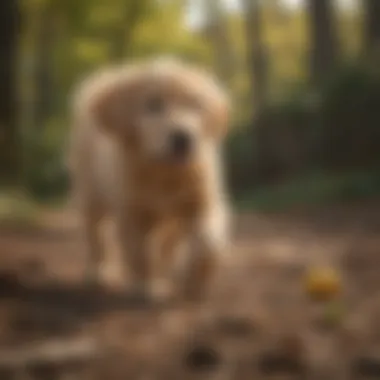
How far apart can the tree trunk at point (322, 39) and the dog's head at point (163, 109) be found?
0.22m

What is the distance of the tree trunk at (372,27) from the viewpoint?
5.24 ft

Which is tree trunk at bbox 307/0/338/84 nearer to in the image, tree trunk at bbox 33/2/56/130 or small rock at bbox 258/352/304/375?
tree trunk at bbox 33/2/56/130

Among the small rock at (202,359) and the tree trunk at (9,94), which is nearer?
the small rock at (202,359)

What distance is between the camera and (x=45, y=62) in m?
1.86

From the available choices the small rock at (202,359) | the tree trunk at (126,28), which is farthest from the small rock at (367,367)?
the tree trunk at (126,28)

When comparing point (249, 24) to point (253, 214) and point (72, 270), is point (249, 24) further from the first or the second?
point (72, 270)

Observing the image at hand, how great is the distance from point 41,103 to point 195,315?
2.14 feet

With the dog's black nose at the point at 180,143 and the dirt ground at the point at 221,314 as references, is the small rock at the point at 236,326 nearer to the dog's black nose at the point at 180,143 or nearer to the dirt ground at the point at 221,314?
the dirt ground at the point at 221,314

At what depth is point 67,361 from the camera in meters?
1.15

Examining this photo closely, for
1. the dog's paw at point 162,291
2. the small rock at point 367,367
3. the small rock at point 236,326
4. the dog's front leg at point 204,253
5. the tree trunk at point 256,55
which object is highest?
the tree trunk at point 256,55

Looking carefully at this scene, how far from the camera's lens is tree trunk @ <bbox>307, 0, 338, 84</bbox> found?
1630mm

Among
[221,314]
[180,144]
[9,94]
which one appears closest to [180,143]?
[180,144]

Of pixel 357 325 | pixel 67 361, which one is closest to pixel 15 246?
pixel 67 361

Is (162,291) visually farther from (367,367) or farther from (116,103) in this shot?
(367,367)
